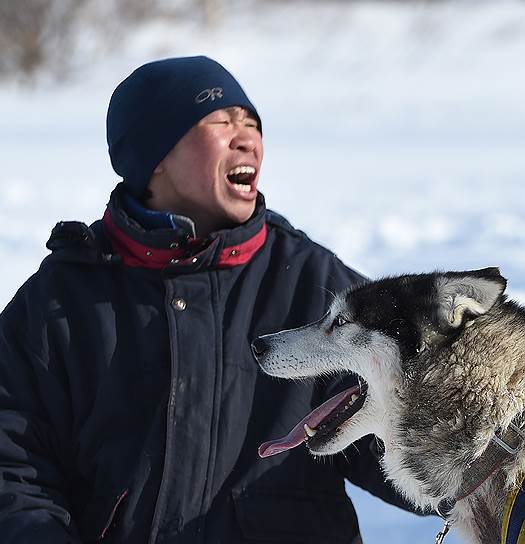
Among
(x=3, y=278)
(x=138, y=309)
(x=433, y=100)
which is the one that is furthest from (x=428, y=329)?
(x=433, y=100)

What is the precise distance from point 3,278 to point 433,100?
9457 millimetres

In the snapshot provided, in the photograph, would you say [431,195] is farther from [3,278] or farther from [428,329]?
[428,329]

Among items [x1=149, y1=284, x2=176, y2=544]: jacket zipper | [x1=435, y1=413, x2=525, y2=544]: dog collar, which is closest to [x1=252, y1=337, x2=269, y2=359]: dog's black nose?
[x1=149, y1=284, x2=176, y2=544]: jacket zipper

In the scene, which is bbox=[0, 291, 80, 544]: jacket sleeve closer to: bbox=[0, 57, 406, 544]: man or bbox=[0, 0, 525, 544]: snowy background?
bbox=[0, 57, 406, 544]: man

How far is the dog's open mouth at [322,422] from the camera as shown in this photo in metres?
1.80

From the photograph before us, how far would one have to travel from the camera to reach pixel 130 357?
1.87m

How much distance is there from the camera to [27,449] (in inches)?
71.6

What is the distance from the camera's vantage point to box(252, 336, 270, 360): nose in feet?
5.96

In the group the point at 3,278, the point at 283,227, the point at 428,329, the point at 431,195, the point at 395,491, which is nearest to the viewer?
the point at 428,329

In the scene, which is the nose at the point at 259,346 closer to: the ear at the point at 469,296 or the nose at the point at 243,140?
the ear at the point at 469,296

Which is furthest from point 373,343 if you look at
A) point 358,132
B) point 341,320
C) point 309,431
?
point 358,132

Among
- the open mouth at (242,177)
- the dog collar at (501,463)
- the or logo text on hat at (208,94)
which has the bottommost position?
the dog collar at (501,463)

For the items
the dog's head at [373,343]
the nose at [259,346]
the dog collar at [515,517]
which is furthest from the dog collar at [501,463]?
the nose at [259,346]

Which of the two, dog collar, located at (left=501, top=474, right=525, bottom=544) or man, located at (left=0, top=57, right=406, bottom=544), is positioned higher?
man, located at (left=0, top=57, right=406, bottom=544)
